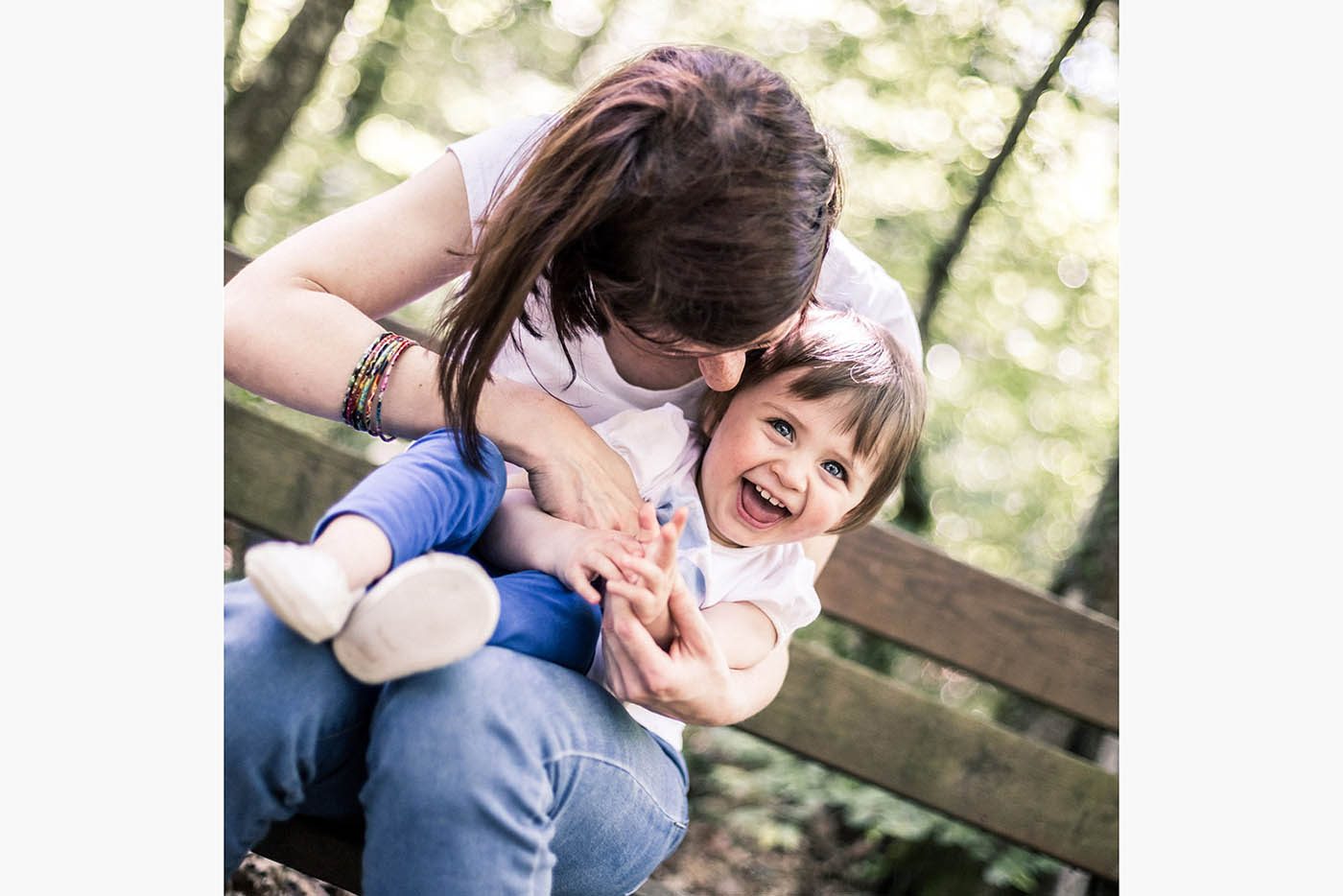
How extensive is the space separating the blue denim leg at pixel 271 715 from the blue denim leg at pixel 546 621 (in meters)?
0.14

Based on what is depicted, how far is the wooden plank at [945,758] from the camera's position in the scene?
1977mm

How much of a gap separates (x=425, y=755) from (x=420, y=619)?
113 millimetres

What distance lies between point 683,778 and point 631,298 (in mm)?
540

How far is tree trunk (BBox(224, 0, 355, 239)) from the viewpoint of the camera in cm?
175

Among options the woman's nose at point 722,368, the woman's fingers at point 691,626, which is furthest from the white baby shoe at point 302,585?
the woman's nose at point 722,368

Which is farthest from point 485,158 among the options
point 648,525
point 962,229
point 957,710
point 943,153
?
point 957,710

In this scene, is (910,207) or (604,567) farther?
(910,207)

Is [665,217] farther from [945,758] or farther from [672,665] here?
[945,758]

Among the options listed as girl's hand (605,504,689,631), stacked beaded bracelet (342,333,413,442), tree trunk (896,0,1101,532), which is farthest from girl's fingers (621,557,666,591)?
tree trunk (896,0,1101,532)

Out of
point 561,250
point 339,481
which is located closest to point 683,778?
point 561,250

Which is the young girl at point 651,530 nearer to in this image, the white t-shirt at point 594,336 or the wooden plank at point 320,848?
the white t-shirt at point 594,336

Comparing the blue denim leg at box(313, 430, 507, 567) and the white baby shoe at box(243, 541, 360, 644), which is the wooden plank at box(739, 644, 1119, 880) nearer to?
the blue denim leg at box(313, 430, 507, 567)

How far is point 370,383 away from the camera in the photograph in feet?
3.69
